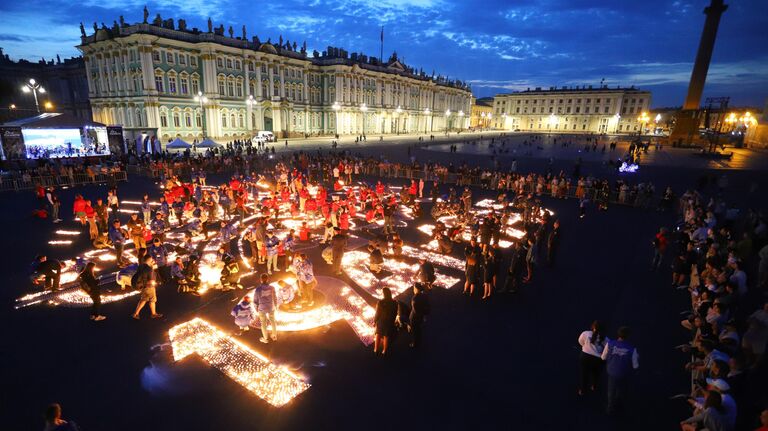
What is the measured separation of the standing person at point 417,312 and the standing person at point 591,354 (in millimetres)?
2855

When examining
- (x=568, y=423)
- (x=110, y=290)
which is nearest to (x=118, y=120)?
(x=110, y=290)

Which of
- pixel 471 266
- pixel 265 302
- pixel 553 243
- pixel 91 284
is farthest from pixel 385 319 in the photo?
pixel 553 243

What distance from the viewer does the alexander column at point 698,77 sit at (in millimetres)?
44169

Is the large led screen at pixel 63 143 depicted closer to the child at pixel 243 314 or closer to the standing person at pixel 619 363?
the child at pixel 243 314

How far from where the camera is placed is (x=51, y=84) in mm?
75938


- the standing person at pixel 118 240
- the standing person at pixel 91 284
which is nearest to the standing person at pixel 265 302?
the standing person at pixel 91 284

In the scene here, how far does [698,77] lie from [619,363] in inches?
2370

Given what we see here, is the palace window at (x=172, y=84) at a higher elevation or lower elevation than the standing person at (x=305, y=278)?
higher

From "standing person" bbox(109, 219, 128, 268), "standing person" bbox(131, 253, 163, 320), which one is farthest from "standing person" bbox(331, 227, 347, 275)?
"standing person" bbox(109, 219, 128, 268)

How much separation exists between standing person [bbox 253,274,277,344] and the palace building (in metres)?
35.9

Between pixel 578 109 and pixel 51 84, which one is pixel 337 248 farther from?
pixel 578 109

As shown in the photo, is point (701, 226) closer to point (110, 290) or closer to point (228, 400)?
point (228, 400)

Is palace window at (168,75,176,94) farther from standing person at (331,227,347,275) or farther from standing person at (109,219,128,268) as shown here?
standing person at (331,227,347,275)

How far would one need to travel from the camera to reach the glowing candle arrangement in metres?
6.61
